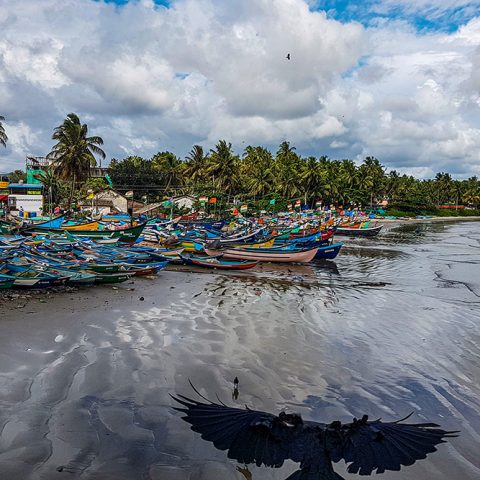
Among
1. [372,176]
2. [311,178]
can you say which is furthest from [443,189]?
[311,178]

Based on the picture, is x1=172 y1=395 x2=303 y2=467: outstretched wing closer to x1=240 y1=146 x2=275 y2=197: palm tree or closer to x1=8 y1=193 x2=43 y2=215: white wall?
x1=8 y1=193 x2=43 y2=215: white wall

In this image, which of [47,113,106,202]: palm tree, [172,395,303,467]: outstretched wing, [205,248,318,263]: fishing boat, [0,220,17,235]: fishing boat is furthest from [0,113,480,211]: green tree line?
[172,395,303,467]: outstretched wing

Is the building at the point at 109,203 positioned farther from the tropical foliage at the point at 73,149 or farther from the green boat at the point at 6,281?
the green boat at the point at 6,281

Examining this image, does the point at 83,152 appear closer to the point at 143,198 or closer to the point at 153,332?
the point at 143,198

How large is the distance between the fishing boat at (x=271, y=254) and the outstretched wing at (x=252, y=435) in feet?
68.4

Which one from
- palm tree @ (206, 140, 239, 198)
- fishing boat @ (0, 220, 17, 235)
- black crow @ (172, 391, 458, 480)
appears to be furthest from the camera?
palm tree @ (206, 140, 239, 198)

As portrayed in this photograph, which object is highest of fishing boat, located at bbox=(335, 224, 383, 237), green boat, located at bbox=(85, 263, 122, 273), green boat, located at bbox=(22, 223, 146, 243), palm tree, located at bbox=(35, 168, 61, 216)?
palm tree, located at bbox=(35, 168, 61, 216)

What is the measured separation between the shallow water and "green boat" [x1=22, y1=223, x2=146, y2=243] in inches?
469

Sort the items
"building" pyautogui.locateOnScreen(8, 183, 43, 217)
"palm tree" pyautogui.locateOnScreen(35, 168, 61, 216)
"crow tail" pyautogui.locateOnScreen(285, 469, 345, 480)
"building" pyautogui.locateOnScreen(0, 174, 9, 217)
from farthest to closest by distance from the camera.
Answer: "building" pyautogui.locateOnScreen(8, 183, 43, 217), "palm tree" pyautogui.locateOnScreen(35, 168, 61, 216), "building" pyautogui.locateOnScreen(0, 174, 9, 217), "crow tail" pyautogui.locateOnScreen(285, 469, 345, 480)

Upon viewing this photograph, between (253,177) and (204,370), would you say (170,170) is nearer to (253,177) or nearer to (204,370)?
(253,177)

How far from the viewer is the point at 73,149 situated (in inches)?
2013

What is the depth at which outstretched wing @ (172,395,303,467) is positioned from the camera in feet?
14.2

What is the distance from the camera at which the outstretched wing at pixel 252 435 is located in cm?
433

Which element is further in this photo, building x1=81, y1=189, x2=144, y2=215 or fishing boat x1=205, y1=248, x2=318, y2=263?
building x1=81, y1=189, x2=144, y2=215
